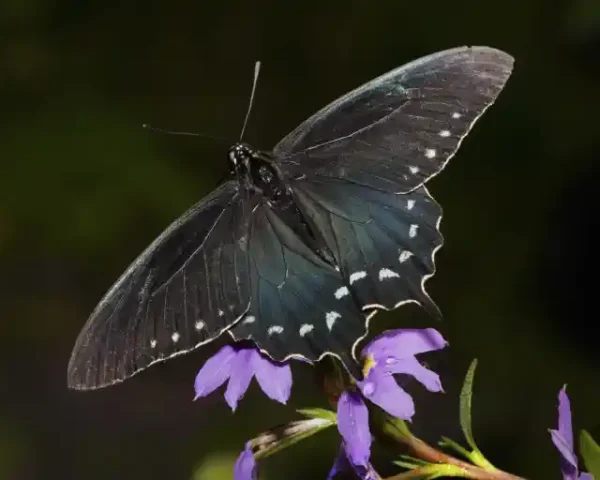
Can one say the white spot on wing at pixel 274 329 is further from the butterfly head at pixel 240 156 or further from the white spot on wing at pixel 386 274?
the butterfly head at pixel 240 156

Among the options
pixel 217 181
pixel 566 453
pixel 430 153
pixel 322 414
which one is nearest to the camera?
pixel 566 453

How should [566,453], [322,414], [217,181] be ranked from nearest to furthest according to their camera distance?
[566,453] < [322,414] < [217,181]

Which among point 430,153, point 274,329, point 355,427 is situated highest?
point 430,153

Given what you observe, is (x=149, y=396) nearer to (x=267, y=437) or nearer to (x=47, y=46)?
(x=47, y=46)

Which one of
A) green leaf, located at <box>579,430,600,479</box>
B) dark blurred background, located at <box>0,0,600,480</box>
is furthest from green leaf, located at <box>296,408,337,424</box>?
dark blurred background, located at <box>0,0,600,480</box>

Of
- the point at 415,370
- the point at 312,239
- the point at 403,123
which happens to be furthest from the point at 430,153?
the point at 415,370

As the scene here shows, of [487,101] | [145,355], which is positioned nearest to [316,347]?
[145,355]

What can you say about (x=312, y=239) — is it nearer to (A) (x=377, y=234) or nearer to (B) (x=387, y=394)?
(A) (x=377, y=234)

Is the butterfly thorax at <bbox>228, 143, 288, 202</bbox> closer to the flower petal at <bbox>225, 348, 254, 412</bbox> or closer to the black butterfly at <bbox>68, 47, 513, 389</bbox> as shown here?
the black butterfly at <bbox>68, 47, 513, 389</bbox>
